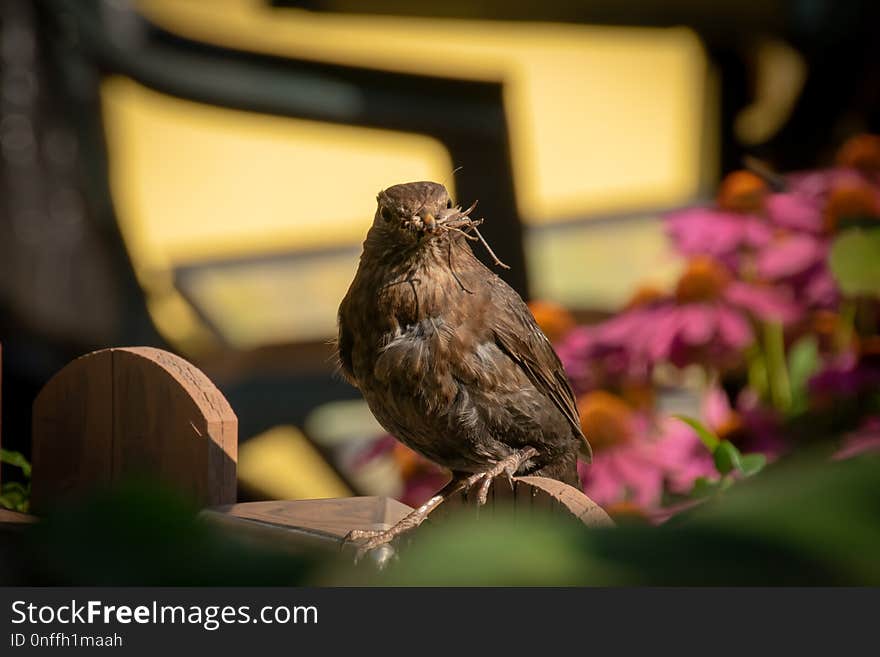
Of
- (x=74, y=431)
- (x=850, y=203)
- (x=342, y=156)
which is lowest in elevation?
(x=74, y=431)

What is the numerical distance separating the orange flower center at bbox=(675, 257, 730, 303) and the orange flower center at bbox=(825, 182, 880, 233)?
15cm

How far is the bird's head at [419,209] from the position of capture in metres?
1.12

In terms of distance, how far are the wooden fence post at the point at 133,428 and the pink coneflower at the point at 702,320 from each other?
641 millimetres

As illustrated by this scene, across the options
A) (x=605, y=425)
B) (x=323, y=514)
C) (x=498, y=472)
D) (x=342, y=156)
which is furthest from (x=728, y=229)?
(x=342, y=156)

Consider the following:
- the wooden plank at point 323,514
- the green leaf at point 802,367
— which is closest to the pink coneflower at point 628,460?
the green leaf at point 802,367

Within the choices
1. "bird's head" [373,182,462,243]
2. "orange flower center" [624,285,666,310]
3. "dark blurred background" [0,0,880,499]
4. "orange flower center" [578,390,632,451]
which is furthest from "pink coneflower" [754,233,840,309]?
"dark blurred background" [0,0,880,499]

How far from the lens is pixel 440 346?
45.1 inches

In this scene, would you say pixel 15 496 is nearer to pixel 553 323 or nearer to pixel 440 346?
pixel 440 346

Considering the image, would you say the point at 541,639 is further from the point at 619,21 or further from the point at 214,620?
the point at 619,21

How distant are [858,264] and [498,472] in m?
0.41

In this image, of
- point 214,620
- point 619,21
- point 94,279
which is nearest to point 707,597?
point 214,620

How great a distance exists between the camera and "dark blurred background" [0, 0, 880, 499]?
9.01 ft

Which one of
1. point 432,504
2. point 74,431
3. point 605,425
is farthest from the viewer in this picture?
point 605,425

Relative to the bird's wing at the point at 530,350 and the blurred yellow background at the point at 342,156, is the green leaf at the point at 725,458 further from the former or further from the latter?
the blurred yellow background at the point at 342,156
